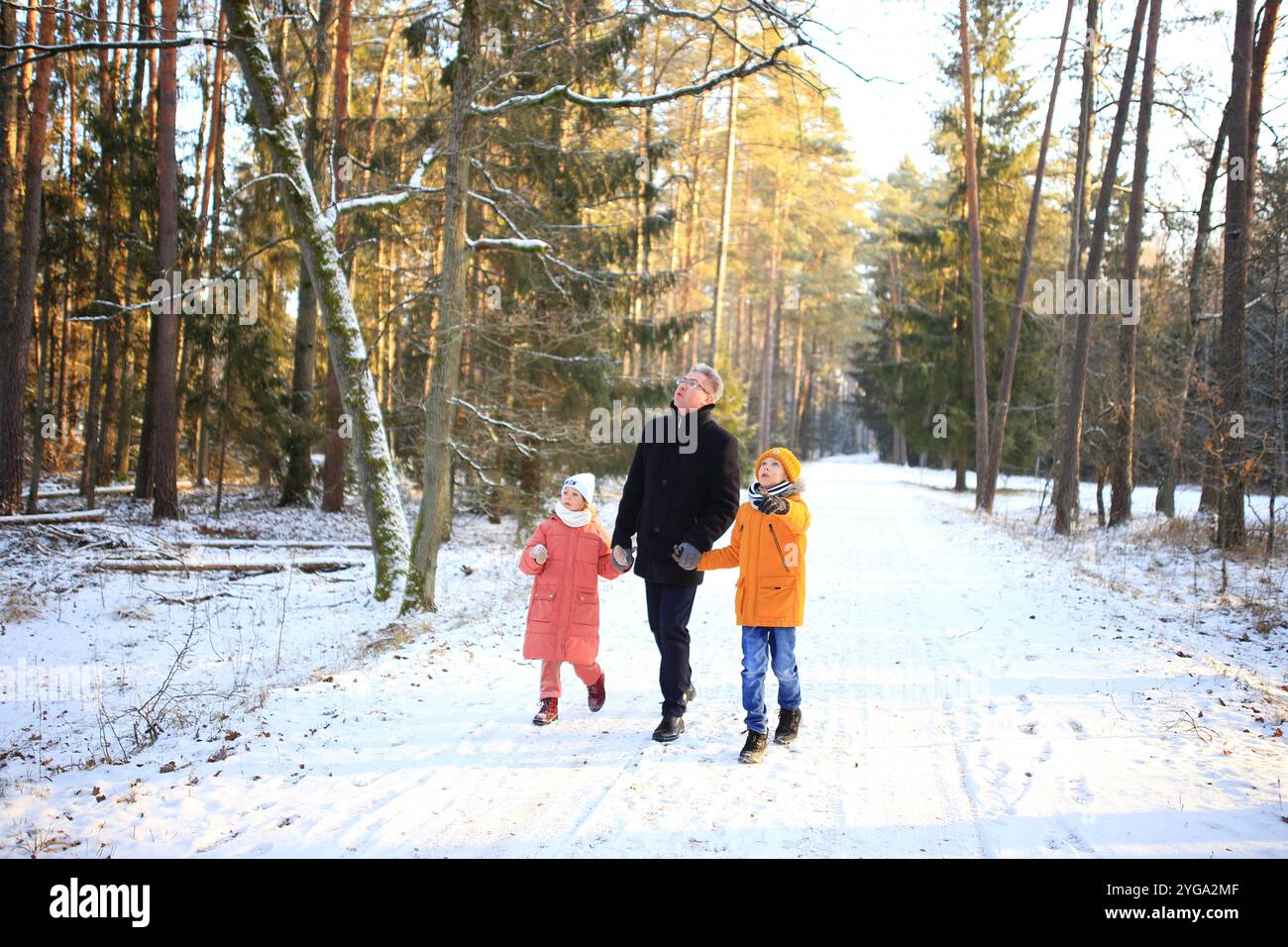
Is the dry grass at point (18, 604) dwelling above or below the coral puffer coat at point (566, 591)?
below

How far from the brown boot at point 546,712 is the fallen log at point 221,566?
27.9 ft

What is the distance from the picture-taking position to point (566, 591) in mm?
5164

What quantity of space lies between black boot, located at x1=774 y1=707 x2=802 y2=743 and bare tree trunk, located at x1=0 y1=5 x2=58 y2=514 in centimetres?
1409

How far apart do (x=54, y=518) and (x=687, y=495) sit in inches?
488

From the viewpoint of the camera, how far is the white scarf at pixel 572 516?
5.18m

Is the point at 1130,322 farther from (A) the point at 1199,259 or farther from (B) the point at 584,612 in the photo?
(B) the point at 584,612

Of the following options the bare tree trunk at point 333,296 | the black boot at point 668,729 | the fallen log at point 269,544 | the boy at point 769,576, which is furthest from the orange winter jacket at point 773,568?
the fallen log at point 269,544

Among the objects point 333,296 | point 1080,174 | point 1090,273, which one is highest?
point 1080,174

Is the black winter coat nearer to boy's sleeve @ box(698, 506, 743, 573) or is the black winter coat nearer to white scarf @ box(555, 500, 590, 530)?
boy's sleeve @ box(698, 506, 743, 573)

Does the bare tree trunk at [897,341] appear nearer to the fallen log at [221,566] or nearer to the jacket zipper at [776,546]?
the fallen log at [221,566]

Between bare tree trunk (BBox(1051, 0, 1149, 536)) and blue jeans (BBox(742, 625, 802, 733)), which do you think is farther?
bare tree trunk (BBox(1051, 0, 1149, 536))

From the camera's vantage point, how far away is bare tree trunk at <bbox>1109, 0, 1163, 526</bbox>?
14359 millimetres

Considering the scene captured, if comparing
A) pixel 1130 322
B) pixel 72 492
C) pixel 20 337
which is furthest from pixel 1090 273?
pixel 72 492

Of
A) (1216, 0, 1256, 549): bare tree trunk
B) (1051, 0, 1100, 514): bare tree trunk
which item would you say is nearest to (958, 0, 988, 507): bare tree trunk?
(1051, 0, 1100, 514): bare tree trunk
